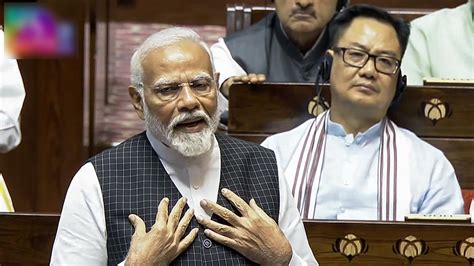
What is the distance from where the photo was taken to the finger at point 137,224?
1.81 m

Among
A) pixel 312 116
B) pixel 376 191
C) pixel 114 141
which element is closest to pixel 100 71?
pixel 114 141

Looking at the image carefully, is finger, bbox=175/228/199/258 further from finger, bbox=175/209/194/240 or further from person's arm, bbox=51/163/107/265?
person's arm, bbox=51/163/107/265

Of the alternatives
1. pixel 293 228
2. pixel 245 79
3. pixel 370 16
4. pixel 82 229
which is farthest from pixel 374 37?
pixel 82 229

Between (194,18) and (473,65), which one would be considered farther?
(194,18)

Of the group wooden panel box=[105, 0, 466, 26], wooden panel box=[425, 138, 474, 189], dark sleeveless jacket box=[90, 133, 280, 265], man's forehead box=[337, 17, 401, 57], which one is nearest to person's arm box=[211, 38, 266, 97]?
man's forehead box=[337, 17, 401, 57]

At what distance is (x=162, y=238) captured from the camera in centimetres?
180

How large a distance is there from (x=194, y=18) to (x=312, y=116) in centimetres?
106

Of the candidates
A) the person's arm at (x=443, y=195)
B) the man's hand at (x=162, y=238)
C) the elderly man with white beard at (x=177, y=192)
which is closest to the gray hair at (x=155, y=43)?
the elderly man with white beard at (x=177, y=192)

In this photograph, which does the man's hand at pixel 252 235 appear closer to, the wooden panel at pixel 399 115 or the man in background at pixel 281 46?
the wooden panel at pixel 399 115

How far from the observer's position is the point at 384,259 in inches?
87.1

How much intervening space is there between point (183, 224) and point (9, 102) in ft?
2.51

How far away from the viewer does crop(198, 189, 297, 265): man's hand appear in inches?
72.2

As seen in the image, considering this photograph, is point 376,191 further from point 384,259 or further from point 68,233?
point 68,233

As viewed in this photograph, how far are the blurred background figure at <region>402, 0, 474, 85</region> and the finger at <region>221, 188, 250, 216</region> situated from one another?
1.18m
